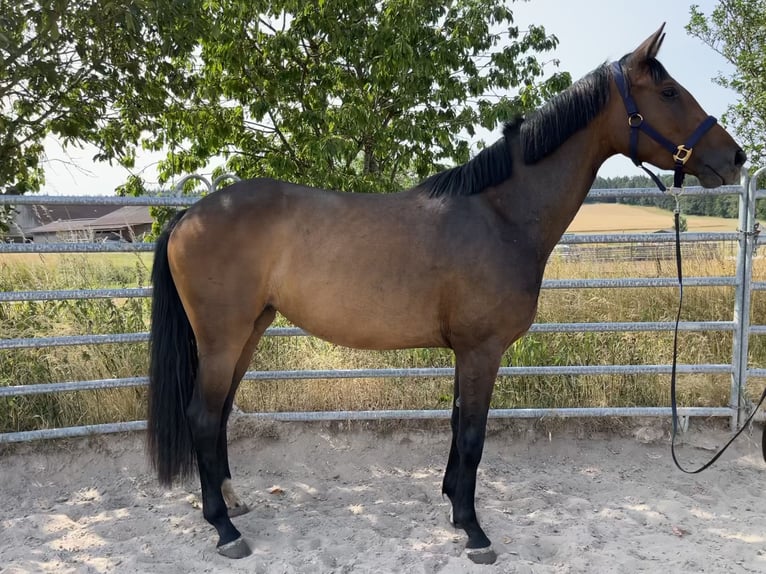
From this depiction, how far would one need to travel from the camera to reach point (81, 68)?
14.9 ft

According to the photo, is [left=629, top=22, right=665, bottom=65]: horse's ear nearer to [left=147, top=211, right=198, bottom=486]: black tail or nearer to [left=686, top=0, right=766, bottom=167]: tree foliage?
[left=147, top=211, right=198, bottom=486]: black tail

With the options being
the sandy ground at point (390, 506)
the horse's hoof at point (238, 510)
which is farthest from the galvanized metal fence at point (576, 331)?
the horse's hoof at point (238, 510)

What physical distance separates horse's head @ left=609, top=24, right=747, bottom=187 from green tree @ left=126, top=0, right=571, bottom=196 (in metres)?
3.69

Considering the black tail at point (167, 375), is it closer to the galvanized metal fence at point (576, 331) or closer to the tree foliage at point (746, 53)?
the galvanized metal fence at point (576, 331)

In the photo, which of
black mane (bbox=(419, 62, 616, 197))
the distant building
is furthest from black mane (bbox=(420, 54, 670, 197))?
the distant building

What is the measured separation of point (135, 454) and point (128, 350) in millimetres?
825

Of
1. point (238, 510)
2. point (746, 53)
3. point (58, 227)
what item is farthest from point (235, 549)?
point (746, 53)

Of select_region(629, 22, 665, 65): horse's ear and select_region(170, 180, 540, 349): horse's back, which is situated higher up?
select_region(629, 22, 665, 65): horse's ear

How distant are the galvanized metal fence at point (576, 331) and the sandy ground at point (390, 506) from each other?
0.28 metres

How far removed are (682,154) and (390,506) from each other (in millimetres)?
2596

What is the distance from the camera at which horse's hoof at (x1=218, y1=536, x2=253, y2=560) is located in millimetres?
2617

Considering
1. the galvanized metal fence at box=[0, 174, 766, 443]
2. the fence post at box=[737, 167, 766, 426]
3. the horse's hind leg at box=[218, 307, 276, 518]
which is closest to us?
the horse's hind leg at box=[218, 307, 276, 518]

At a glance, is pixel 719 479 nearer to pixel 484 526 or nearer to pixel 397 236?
pixel 484 526

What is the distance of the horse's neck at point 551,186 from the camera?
267 cm
